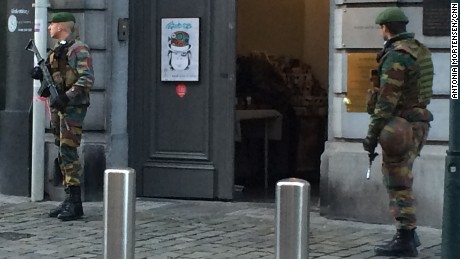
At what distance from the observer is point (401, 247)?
26.2 ft

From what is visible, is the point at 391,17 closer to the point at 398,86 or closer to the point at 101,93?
the point at 398,86

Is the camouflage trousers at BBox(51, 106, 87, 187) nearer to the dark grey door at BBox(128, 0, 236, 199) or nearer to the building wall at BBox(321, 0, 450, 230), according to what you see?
the dark grey door at BBox(128, 0, 236, 199)

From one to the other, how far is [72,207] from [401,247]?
3355 millimetres

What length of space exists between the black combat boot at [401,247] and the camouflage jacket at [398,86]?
86 centimetres

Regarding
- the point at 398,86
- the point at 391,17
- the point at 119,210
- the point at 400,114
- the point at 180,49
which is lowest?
the point at 119,210

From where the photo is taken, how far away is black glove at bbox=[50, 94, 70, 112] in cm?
927

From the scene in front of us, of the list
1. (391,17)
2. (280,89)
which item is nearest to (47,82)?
(391,17)

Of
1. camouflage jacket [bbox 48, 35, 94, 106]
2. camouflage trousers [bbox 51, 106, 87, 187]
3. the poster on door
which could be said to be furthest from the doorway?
camouflage jacket [bbox 48, 35, 94, 106]

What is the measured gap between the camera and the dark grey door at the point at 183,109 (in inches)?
425

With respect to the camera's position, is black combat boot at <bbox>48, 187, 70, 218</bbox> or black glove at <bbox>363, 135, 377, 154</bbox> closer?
black glove at <bbox>363, 135, 377, 154</bbox>

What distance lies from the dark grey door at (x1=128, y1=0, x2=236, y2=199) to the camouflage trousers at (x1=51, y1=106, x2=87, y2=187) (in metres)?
1.49

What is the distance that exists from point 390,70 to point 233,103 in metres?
3.27

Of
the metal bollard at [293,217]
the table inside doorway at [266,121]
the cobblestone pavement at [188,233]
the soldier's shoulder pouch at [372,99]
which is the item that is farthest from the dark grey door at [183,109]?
the metal bollard at [293,217]

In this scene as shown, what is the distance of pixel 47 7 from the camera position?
421 inches
